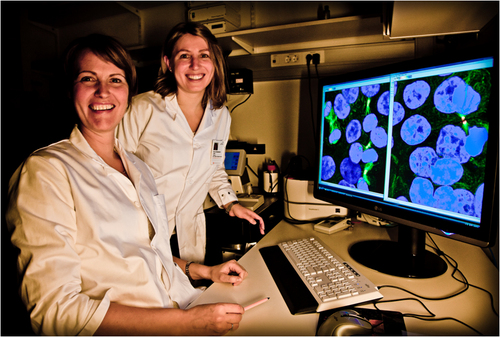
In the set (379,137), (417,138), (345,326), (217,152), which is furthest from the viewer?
(217,152)

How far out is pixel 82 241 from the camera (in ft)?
2.21

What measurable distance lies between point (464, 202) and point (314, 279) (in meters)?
0.43

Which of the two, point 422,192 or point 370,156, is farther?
point 370,156

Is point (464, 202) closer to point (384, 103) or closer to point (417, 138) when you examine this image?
point (417, 138)

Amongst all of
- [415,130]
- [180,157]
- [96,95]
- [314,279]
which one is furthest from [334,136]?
[96,95]

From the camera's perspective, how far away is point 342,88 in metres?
1.03

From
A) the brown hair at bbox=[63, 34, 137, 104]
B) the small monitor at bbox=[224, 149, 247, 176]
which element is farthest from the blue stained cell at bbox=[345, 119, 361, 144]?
the brown hair at bbox=[63, 34, 137, 104]

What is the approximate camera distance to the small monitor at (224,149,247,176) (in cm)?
162

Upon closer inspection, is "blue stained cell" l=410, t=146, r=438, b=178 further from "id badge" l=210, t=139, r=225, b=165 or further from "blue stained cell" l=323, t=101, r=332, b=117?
"id badge" l=210, t=139, r=225, b=165

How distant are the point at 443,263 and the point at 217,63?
1.25 metres

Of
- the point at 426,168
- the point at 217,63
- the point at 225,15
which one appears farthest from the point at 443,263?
the point at 225,15

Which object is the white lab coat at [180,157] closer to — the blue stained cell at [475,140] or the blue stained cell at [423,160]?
the blue stained cell at [423,160]

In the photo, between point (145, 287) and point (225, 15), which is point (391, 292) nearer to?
point (145, 287)

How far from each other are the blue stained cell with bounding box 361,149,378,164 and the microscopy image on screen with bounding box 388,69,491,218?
0.07m
